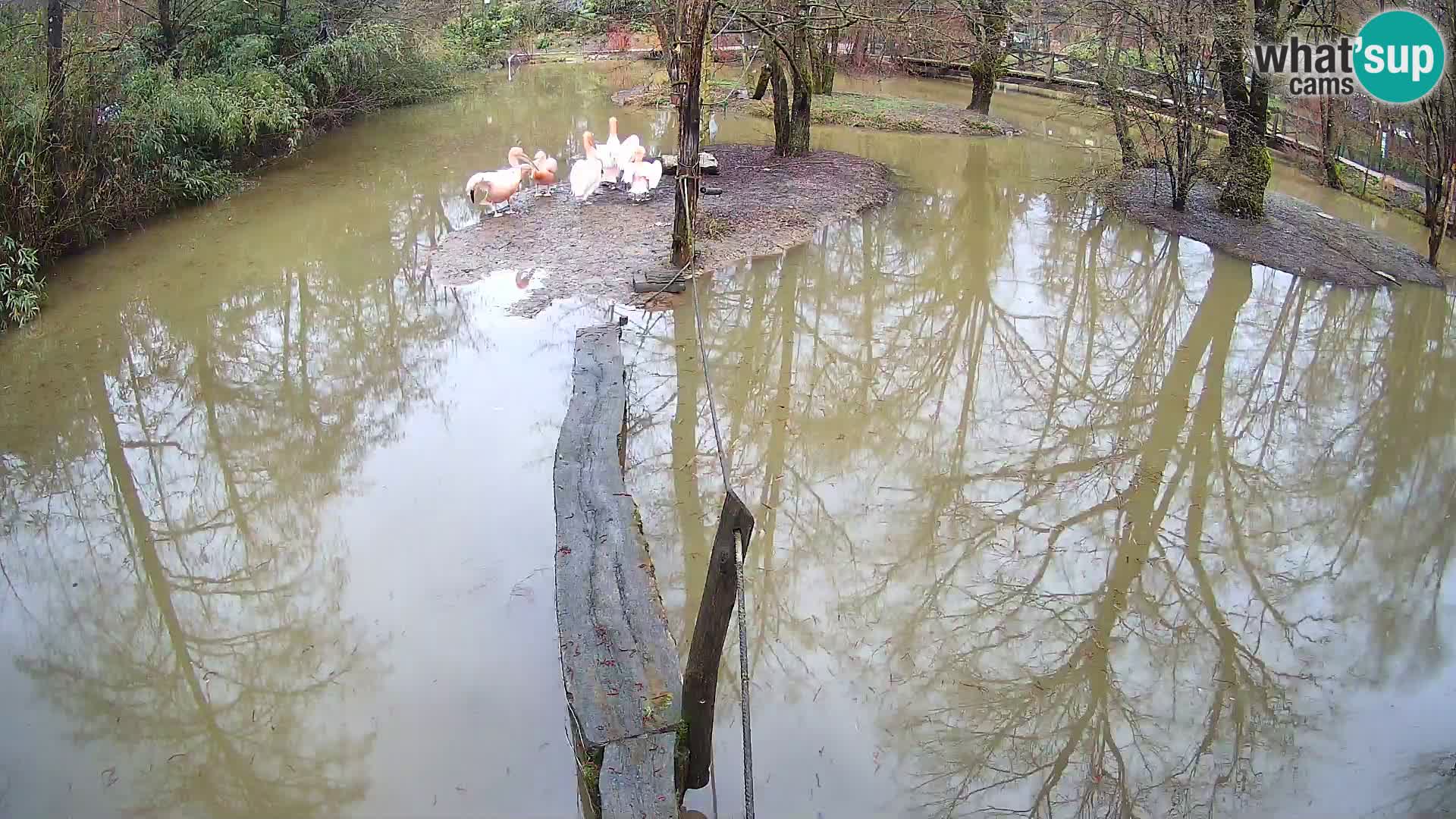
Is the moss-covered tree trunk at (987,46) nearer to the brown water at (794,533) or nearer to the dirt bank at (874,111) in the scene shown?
the dirt bank at (874,111)

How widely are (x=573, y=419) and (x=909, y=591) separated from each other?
203 centimetres

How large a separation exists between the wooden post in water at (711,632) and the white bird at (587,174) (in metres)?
7.92

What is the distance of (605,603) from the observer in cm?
376

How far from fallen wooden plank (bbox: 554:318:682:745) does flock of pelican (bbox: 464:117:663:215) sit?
5.77 m

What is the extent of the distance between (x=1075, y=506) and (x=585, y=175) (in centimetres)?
686

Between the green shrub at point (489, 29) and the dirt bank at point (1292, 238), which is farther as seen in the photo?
the green shrub at point (489, 29)

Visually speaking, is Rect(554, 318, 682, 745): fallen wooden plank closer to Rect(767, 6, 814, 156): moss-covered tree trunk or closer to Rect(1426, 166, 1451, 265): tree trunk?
Rect(767, 6, 814, 156): moss-covered tree trunk

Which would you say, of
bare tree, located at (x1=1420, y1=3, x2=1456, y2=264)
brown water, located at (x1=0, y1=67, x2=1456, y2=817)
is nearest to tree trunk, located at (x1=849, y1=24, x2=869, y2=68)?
brown water, located at (x1=0, y1=67, x2=1456, y2=817)

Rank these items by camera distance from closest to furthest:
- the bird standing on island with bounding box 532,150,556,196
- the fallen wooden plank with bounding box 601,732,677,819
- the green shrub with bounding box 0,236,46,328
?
the fallen wooden plank with bounding box 601,732,677,819 < the green shrub with bounding box 0,236,46,328 < the bird standing on island with bounding box 532,150,556,196

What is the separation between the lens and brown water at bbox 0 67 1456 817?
3830mm

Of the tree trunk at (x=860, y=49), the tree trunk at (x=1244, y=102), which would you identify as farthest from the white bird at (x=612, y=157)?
the tree trunk at (x=860, y=49)

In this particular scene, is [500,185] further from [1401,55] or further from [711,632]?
[1401,55]

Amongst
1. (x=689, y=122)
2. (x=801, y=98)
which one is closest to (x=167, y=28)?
(x=801, y=98)

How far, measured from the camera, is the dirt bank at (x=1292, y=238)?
9125mm
